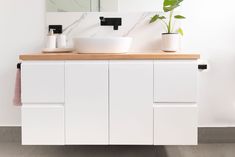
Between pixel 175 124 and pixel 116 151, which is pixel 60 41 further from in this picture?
pixel 175 124

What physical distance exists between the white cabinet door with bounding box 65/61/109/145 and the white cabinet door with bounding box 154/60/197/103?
331 mm

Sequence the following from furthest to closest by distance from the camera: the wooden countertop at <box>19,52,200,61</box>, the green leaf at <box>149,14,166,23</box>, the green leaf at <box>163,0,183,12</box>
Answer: the green leaf at <box>149,14,166,23</box>
the green leaf at <box>163,0,183,12</box>
the wooden countertop at <box>19,52,200,61</box>

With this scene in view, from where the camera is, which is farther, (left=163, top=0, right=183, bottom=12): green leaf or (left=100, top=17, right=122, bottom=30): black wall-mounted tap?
(left=100, top=17, right=122, bottom=30): black wall-mounted tap

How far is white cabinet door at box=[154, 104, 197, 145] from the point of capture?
6.39 ft

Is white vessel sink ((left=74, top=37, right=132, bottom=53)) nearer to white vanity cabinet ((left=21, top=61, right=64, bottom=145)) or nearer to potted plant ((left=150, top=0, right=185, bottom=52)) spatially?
white vanity cabinet ((left=21, top=61, right=64, bottom=145))

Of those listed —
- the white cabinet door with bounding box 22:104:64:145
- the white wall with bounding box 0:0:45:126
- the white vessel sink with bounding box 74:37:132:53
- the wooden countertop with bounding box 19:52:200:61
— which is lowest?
the white cabinet door with bounding box 22:104:64:145

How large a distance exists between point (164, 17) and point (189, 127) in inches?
36.1

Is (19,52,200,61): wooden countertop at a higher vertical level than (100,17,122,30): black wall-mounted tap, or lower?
lower

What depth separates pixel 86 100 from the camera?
6.41ft

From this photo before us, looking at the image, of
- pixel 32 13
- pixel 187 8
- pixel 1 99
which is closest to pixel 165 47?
pixel 187 8

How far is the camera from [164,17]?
95.1 inches

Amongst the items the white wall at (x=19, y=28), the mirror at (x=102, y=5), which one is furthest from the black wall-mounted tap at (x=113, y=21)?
the white wall at (x=19, y=28)

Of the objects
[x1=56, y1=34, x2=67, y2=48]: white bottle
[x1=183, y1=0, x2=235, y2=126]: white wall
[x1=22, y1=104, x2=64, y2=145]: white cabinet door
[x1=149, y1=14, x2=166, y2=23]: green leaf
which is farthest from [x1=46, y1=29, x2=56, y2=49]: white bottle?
[x1=183, y1=0, x2=235, y2=126]: white wall

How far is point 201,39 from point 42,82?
4.34ft
